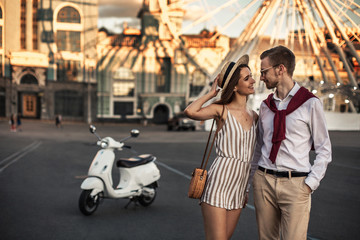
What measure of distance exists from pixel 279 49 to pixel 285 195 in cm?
98

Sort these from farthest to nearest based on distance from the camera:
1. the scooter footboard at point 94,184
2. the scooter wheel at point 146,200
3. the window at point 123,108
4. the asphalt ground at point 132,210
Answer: the window at point 123,108 → the scooter wheel at point 146,200 → the scooter footboard at point 94,184 → the asphalt ground at point 132,210

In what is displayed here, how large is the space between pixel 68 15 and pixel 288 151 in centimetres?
1986

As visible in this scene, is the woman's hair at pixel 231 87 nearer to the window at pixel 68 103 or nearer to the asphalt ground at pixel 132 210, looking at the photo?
the asphalt ground at pixel 132 210

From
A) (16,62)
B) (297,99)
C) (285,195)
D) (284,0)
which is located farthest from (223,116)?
(284,0)

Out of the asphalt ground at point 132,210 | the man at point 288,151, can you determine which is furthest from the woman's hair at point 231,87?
the asphalt ground at point 132,210

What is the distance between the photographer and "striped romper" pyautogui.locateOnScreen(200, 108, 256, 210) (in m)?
2.54

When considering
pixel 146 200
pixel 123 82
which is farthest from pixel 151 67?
pixel 146 200

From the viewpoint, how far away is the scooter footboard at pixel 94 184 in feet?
16.1

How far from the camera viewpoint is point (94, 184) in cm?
493

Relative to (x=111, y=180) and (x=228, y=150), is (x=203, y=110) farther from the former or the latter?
(x=111, y=180)

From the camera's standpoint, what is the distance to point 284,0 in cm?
1780

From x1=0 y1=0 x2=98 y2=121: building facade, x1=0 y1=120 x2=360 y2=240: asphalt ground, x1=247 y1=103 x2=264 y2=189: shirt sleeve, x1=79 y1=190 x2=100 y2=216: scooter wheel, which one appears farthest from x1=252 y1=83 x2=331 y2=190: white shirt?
x1=0 y1=0 x2=98 y2=121: building facade

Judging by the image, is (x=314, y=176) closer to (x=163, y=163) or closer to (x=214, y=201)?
(x=214, y=201)

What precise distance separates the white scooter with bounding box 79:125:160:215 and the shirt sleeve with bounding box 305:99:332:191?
312 cm
